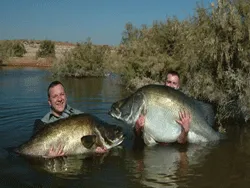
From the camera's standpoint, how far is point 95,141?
19.9 ft

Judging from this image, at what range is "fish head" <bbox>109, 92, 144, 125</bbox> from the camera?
6801 millimetres

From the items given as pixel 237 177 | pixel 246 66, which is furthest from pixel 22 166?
pixel 246 66

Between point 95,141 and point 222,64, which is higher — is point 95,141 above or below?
below

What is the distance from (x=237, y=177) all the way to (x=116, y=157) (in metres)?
2.35

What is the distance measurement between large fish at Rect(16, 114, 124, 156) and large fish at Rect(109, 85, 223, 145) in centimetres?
88

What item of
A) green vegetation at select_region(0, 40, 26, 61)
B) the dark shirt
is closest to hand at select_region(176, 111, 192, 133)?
the dark shirt

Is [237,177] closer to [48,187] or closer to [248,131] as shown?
[48,187]

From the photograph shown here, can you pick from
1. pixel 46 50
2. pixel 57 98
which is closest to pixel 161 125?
pixel 57 98

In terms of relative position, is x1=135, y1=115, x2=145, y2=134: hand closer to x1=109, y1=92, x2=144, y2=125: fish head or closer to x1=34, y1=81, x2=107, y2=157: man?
x1=109, y1=92, x2=144, y2=125: fish head

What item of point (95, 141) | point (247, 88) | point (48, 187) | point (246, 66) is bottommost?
point (48, 187)

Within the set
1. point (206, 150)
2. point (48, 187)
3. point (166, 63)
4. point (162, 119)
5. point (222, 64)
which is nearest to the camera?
point (48, 187)

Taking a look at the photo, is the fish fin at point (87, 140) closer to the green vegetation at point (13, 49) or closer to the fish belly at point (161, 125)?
the fish belly at point (161, 125)

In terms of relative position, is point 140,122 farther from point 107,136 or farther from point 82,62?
point 82,62

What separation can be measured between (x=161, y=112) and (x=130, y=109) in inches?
24.2
